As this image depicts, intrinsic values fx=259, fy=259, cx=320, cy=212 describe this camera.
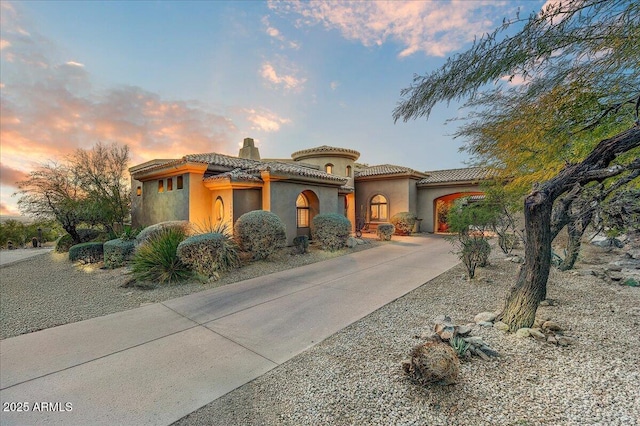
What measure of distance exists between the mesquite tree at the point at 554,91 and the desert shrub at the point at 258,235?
260 inches

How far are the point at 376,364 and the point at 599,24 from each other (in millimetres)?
5521

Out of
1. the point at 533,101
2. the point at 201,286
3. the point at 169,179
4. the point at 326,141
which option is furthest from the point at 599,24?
the point at 326,141

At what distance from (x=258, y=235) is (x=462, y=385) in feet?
26.7

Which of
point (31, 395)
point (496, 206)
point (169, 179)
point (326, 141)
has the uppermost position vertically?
point (326, 141)

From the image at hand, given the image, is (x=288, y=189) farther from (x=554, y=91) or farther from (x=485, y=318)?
(x=554, y=91)

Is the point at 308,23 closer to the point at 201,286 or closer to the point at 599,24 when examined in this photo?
the point at 599,24

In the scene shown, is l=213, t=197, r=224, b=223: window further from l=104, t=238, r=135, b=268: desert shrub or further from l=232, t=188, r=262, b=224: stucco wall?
l=104, t=238, r=135, b=268: desert shrub

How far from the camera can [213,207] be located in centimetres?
1269

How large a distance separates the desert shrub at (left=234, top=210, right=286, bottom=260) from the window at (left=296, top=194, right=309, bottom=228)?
4350mm

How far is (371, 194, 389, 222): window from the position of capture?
69.1ft

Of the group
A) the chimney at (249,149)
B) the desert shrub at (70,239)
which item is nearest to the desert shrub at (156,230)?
the desert shrub at (70,239)

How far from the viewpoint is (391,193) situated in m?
20.5

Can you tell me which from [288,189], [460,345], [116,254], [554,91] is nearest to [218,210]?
[288,189]

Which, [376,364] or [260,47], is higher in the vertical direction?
[260,47]
